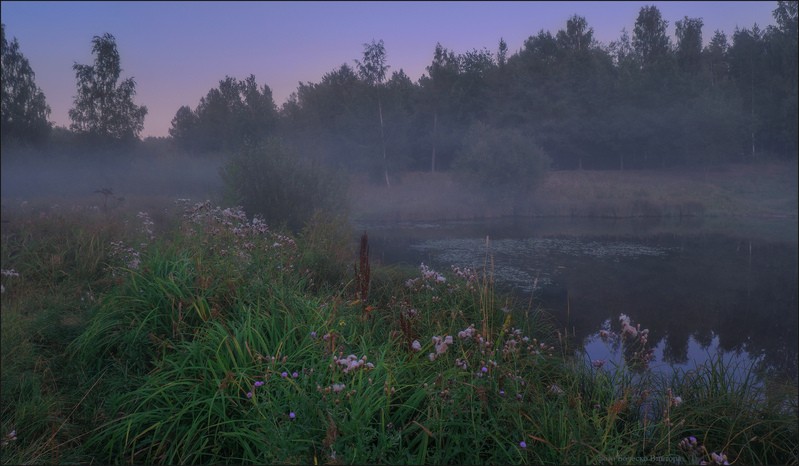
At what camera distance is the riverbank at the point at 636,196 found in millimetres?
21312

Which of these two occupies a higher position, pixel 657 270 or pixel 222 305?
pixel 222 305

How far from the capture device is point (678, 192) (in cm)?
3022

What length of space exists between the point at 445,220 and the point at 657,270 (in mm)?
9443

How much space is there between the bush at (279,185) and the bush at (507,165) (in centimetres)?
1217

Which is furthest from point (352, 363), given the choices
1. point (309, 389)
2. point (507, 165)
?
point (507, 165)

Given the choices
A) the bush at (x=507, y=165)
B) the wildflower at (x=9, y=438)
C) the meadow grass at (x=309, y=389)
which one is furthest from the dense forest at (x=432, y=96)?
the bush at (x=507, y=165)

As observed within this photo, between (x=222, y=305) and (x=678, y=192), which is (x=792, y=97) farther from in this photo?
(x=222, y=305)

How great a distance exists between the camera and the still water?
7527mm

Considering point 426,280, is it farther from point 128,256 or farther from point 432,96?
point 432,96

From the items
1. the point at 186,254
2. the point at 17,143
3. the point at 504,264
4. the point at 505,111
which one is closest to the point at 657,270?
the point at 504,264

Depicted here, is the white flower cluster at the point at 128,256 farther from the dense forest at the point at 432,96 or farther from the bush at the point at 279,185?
the bush at the point at 279,185

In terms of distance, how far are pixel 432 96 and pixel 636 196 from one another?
2303 centimetres

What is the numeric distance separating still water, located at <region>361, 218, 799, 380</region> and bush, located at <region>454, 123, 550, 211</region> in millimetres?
8644

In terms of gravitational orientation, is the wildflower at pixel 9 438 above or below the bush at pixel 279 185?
below
